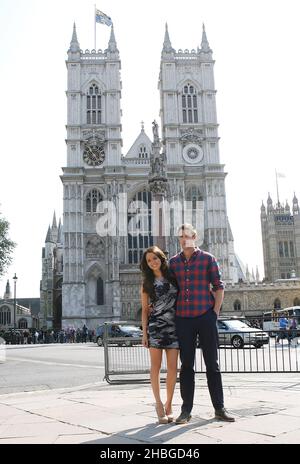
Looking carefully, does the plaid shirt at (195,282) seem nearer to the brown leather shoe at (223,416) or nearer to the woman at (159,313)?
Result: the woman at (159,313)

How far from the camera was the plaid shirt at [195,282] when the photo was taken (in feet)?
15.2

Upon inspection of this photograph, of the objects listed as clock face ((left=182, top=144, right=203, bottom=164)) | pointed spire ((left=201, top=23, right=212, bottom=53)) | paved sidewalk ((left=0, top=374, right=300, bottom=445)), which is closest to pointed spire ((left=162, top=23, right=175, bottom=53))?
pointed spire ((left=201, top=23, right=212, bottom=53))

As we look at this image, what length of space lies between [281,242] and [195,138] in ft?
127

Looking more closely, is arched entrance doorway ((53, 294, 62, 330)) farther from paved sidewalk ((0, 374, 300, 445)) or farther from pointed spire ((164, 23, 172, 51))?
paved sidewalk ((0, 374, 300, 445))

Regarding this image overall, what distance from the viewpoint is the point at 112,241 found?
4541 centimetres

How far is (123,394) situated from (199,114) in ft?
150

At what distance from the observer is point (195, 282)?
471 centimetres

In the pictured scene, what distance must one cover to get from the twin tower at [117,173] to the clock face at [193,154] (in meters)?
0.09

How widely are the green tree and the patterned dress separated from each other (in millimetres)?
35783

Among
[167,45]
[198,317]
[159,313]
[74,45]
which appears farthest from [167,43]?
[198,317]

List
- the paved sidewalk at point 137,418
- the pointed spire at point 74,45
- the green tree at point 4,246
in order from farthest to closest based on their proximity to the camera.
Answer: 1. the pointed spire at point 74,45
2. the green tree at point 4,246
3. the paved sidewalk at point 137,418

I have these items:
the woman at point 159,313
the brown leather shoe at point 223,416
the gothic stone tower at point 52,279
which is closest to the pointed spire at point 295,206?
the gothic stone tower at point 52,279

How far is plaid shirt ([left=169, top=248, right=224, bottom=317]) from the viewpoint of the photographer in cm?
464
